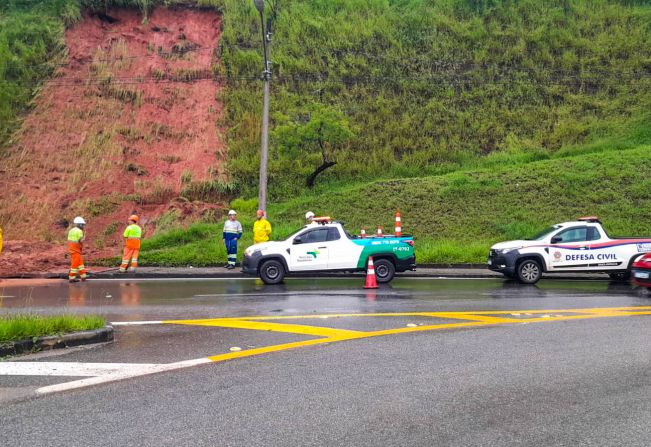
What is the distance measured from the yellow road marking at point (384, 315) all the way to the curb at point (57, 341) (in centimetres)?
167

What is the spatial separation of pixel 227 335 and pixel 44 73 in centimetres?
3161

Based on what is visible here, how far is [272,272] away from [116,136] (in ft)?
63.9

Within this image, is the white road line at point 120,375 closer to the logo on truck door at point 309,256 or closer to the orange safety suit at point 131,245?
the logo on truck door at point 309,256

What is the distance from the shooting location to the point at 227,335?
26.3 ft

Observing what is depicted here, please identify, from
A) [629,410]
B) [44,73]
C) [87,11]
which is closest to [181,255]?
[629,410]

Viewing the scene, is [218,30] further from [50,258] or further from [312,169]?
[50,258]

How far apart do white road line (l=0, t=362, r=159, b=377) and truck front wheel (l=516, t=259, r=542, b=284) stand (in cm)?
1155

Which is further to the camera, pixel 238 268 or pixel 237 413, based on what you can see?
pixel 238 268

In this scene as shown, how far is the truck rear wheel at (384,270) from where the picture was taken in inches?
609

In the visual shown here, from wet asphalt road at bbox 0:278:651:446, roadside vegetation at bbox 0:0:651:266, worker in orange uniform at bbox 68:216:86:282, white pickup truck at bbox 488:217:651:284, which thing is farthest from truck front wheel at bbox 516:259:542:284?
worker in orange uniform at bbox 68:216:86:282

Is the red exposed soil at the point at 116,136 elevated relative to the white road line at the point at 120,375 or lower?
elevated

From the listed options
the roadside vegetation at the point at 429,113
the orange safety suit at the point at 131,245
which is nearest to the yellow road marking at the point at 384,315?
the roadside vegetation at the point at 429,113

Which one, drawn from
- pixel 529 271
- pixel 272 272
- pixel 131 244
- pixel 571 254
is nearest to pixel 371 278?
pixel 272 272

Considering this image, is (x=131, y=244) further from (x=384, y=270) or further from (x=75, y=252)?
(x=384, y=270)
